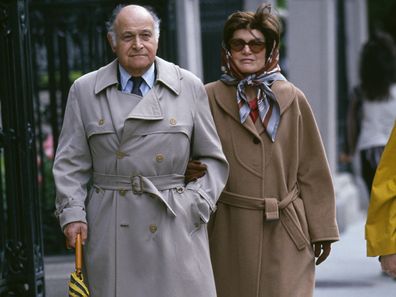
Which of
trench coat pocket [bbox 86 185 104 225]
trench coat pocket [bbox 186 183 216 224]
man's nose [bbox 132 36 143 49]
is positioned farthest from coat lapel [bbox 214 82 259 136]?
trench coat pocket [bbox 86 185 104 225]

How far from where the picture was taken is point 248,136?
541 cm

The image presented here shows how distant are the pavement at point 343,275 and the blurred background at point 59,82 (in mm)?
24

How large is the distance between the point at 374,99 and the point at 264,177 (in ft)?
14.3

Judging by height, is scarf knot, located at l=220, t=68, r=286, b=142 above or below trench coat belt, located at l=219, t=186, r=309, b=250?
above

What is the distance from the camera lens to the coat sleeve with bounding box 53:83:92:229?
4.84 meters

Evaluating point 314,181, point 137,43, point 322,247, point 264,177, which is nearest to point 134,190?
point 137,43

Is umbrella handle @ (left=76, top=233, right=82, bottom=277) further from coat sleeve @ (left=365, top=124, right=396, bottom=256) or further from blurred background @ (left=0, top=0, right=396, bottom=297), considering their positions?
blurred background @ (left=0, top=0, right=396, bottom=297)

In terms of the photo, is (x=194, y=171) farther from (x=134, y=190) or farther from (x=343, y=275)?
(x=343, y=275)

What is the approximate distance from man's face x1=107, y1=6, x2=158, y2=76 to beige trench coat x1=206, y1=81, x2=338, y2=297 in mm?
673

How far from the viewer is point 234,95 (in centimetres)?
544

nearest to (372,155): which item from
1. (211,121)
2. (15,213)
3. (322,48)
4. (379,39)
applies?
(379,39)

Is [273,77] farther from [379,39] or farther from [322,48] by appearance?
[322,48]

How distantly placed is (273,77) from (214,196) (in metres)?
0.74

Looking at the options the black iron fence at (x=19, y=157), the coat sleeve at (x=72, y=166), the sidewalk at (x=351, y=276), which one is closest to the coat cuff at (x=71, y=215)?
the coat sleeve at (x=72, y=166)
